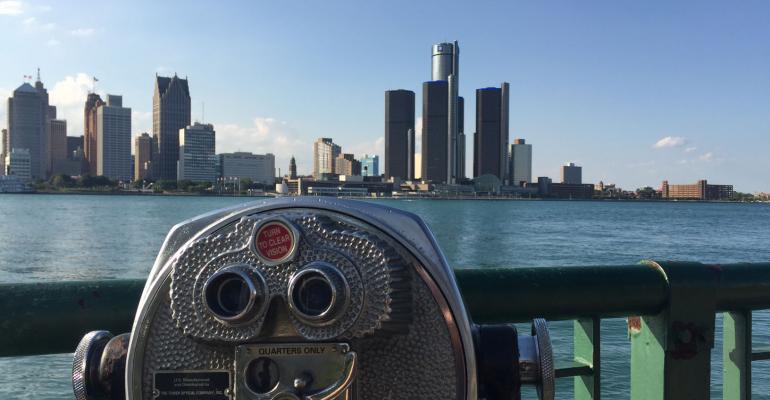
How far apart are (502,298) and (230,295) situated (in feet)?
3.98

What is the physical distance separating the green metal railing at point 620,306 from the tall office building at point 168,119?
532ft

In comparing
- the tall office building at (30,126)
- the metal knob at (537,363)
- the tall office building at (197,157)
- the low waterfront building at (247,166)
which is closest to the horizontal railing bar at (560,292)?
the metal knob at (537,363)

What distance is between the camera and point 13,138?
6575 inches

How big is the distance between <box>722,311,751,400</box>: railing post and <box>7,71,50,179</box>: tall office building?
178m

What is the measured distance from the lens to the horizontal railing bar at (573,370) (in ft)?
7.75

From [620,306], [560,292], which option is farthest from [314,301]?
[620,306]

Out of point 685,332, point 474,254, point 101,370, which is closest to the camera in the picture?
point 101,370

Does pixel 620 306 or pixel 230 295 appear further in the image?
pixel 620 306

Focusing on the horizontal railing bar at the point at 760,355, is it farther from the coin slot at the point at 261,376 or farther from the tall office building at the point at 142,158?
the tall office building at the point at 142,158

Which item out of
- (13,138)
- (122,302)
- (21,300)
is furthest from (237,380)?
(13,138)

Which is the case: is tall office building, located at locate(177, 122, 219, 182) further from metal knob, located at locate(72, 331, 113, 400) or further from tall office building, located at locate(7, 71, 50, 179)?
metal knob, located at locate(72, 331, 113, 400)

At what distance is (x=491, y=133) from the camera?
16000cm

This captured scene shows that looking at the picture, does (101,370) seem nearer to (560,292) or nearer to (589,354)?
(560,292)

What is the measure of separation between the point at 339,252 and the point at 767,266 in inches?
75.0
